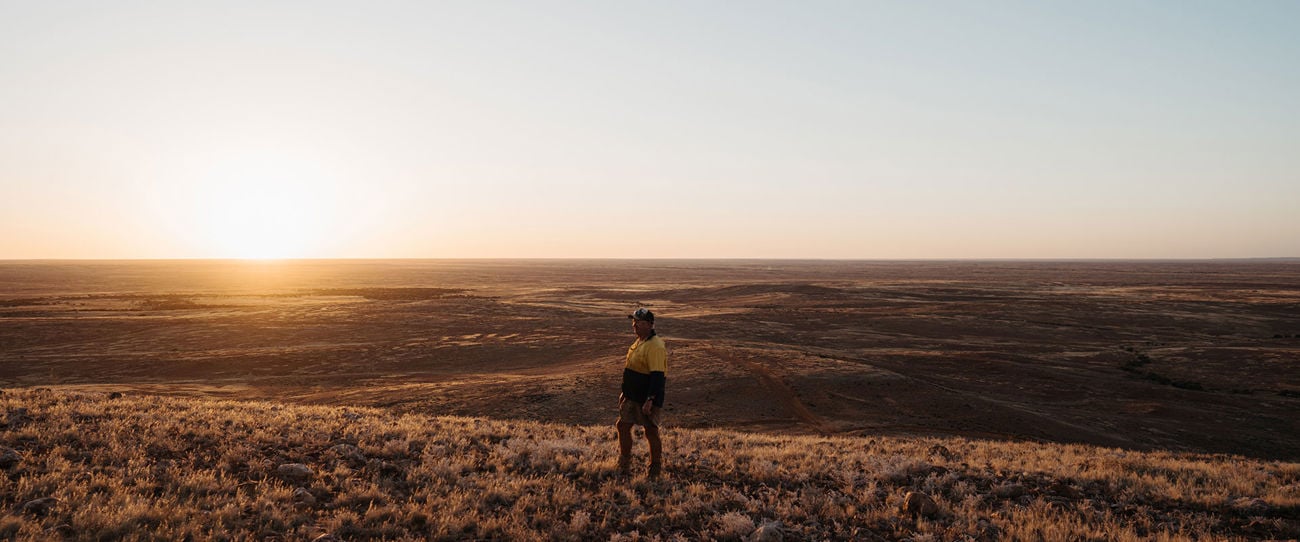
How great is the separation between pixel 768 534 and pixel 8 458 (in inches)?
362

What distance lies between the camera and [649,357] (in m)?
8.05

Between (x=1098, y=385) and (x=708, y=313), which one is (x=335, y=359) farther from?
(x=1098, y=385)

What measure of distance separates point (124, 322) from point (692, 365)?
3845 cm

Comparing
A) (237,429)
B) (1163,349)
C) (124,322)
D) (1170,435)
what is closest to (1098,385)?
(1170,435)

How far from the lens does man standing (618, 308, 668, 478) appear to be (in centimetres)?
799

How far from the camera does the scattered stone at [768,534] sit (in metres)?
6.80

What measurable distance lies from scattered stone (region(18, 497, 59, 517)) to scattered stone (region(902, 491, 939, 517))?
9.86 meters

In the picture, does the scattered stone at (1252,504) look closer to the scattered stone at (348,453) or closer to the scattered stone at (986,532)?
the scattered stone at (986,532)

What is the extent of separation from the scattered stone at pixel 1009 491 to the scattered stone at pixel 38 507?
11.6 meters

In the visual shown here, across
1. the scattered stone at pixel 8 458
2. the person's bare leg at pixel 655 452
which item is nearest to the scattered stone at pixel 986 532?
the person's bare leg at pixel 655 452

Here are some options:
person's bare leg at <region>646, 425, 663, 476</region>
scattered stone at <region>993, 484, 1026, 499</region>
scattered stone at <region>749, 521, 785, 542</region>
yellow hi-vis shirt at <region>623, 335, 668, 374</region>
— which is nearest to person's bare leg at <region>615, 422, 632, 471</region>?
person's bare leg at <region>646, 425, 663, 476</region>

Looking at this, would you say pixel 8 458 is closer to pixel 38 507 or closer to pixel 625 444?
pixel 38 507

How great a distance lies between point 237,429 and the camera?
1033 cm

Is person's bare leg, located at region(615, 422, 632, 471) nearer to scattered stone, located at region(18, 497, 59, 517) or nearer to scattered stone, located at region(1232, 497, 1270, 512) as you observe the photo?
scattered stone, located at region(18, 497, 59, 517)
